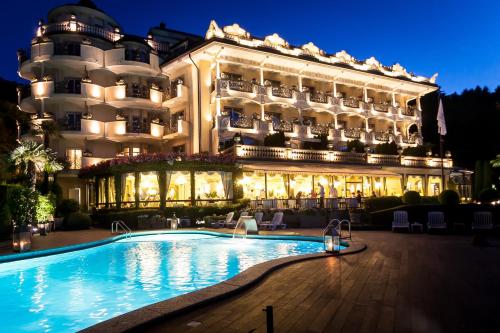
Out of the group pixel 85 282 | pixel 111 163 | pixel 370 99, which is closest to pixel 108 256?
pixel 85 282

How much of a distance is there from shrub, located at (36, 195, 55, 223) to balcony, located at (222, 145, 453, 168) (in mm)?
11169

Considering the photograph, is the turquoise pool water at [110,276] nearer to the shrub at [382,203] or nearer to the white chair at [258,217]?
the white chair at [258,217]

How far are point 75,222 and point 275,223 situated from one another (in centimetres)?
1153

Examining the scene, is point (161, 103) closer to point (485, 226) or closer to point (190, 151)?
point (190, 151)

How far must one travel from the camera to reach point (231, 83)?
30.9 meters

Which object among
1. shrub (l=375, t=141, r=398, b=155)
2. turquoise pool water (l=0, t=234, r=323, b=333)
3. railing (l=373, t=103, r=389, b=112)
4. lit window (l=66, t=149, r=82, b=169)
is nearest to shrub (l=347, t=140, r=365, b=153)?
shrub (l=375, t=141, r=398, b=155)

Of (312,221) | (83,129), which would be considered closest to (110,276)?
(312,221)

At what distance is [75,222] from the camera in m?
24.5

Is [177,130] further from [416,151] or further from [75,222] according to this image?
[416,151]

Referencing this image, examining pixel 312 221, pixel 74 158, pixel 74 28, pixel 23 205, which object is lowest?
pixel 312 221

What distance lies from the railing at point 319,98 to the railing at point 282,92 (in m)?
2.50

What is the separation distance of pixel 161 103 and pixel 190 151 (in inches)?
216

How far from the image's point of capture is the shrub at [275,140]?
30.2m

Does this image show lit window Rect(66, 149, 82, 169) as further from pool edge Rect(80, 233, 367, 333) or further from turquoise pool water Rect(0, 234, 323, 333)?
pool edge Rect(80, 233, 367, 333)
